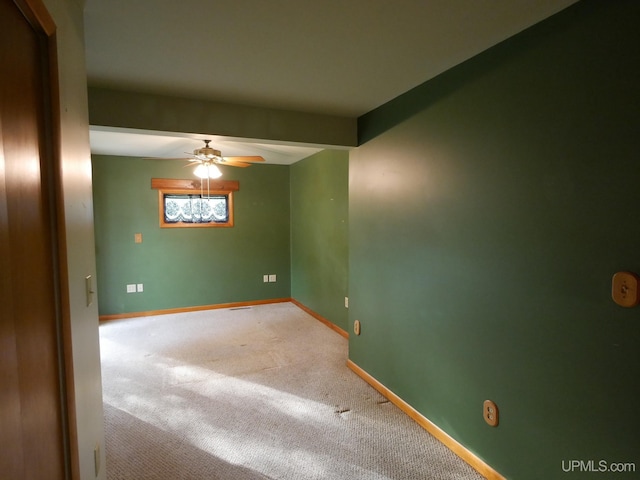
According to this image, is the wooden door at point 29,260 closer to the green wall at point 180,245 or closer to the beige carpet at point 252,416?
the beige carpet at point 252,416

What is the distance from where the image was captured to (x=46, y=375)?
0.98 m

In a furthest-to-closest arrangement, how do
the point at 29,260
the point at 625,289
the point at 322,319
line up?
1. the point at 322,319
2. the point at 625,289
3. the point at 29,260

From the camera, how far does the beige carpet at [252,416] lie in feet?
6.38

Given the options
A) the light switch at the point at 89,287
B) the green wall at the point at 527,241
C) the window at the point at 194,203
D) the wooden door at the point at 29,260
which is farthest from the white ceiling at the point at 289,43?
the window at the point at 194,203

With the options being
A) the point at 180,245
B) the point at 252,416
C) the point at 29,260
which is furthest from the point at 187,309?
the point at 29,260

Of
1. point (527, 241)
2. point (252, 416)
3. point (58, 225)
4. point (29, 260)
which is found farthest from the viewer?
point (252, 416)

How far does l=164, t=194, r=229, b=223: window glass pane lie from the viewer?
5.01m

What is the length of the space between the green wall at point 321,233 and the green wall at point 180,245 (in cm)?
37

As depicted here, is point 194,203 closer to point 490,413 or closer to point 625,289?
point 490,413

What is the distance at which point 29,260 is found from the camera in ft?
2.97

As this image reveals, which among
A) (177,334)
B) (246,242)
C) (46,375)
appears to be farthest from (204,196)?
(46,375)

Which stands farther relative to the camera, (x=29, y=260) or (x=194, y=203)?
(x=194, y=203)

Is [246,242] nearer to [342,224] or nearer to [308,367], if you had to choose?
[342,224]

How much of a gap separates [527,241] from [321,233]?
317 cm
